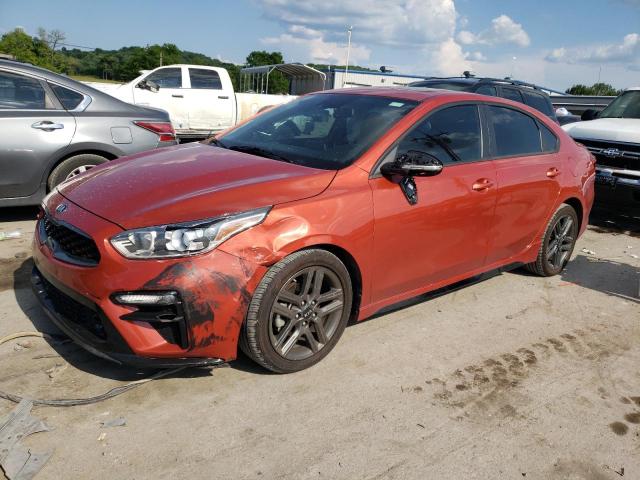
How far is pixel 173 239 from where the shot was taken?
2.69 metres

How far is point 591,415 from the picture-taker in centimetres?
304

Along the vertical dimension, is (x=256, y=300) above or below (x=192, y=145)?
below

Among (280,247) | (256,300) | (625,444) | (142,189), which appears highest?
(142,189)

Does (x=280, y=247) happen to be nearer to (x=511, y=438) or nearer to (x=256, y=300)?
(x=256, y=300)

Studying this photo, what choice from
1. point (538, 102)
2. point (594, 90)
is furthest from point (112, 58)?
point (538, 102)

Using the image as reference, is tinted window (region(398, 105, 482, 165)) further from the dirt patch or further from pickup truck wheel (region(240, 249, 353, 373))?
the dirt patch

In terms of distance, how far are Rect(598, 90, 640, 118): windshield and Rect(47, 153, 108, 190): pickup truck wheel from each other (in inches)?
295

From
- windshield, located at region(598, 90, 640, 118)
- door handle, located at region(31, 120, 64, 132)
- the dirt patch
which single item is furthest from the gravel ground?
windshield, located at region(598, 90, 640, 118)

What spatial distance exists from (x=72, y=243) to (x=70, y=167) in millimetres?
2995

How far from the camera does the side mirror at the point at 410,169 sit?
3.36m

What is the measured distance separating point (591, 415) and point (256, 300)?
6.48 feet

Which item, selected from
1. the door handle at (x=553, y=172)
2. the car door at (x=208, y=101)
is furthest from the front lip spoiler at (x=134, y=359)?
the car door at (x=208, y=101)

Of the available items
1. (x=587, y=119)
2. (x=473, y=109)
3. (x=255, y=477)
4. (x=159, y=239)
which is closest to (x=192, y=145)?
(x=159, y=239)

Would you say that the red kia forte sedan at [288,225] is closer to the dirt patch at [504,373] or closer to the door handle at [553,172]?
the door handle at [553,172]
